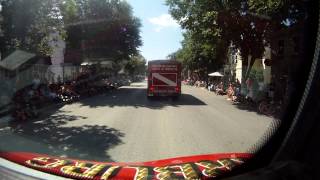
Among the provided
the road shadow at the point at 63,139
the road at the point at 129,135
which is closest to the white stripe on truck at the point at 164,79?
the road at the point at 129,135

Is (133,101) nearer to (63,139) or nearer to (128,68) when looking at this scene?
(128,68)

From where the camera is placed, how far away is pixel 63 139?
20.6ft

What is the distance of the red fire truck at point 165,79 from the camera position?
76.8ft

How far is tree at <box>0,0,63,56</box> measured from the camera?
22.3ft

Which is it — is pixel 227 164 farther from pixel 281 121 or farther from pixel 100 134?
pixel 100 134

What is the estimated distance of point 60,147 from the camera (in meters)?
5.39

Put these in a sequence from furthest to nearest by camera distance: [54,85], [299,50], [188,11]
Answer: [188,11] → [54,85] → [299,50]

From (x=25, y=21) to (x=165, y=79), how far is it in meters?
18.2

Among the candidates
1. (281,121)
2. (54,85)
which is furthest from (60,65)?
(281,121)

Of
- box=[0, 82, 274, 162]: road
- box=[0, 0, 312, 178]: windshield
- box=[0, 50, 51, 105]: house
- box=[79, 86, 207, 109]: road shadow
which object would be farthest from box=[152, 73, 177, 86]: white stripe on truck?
box=[0, 82, 274, 162]: road

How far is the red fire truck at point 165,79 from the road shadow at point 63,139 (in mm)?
14367

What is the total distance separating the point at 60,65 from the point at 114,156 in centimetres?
1632

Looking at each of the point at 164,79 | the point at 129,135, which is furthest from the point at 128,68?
the point at 164,79

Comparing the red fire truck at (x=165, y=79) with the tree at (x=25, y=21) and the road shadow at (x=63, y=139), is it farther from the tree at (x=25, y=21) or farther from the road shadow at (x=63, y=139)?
the tree at (x=25, y=21)
